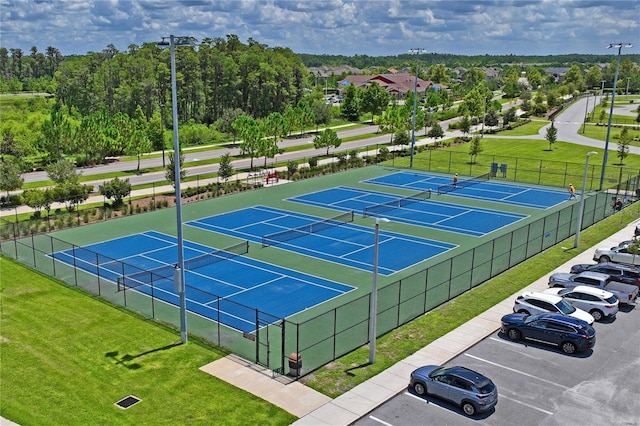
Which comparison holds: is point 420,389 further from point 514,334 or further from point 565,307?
point 565,307

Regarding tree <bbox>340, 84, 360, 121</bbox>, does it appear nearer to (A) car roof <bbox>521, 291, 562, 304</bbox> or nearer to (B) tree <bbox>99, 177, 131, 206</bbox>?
(B) tree <bbox>99, 177, 131, 206</bbox>

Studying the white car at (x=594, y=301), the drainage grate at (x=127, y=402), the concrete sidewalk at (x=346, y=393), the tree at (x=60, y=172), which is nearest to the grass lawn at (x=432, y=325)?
the concrete sidewalk at (x=346, y=393)

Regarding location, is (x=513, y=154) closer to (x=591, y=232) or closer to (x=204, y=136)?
(x=591, y=232)

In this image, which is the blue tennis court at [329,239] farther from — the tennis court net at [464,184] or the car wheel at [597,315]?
the tennis court net at [464,184]

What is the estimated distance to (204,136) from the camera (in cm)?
9450

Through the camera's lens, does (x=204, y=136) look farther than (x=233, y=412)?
Yes

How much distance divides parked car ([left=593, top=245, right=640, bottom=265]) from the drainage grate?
26.7 meters

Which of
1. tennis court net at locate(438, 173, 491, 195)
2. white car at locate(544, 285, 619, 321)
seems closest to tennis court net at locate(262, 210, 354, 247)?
tennis court net at locate(438, 173, 491, 195)

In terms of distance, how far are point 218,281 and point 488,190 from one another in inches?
1301

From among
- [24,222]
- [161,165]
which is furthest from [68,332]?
[161,165]

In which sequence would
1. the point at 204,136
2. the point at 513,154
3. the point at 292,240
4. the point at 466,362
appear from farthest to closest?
the point at 204,136 < the point at 513,154 < the point at 292,240 < the point at 466,362

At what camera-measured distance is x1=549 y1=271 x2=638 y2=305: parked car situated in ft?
91.7

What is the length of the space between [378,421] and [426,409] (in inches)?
67.7

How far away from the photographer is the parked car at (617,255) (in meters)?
33.2
